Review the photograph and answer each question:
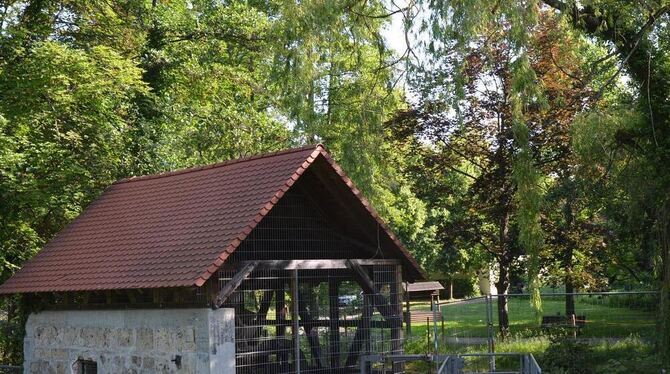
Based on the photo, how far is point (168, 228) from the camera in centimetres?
1377

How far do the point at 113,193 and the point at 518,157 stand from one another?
8240 millimetres

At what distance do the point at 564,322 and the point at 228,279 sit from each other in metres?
9.75

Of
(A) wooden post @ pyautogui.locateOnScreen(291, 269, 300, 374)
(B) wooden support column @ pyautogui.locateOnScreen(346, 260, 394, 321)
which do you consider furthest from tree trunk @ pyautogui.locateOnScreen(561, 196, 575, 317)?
(A) wooden post @ pyautogui.locateOnScreen(291, 269, 300, 374)

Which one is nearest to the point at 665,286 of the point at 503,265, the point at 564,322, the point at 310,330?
the point at 564,322

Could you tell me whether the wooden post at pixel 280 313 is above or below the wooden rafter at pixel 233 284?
below

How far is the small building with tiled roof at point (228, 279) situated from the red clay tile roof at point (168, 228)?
0.10 feet

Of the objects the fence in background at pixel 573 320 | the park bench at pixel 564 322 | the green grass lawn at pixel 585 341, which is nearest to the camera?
the green grass lawn at pixel 585 341

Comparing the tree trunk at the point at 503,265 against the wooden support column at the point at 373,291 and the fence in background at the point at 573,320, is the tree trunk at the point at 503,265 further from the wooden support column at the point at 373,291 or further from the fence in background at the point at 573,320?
the wooden support column at the point at 373,291

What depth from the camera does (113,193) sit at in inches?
662

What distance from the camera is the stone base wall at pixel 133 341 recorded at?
39.0 feet

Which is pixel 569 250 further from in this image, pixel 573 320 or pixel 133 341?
pixel 133 341

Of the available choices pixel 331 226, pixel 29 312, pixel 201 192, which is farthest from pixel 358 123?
pixel 29 312

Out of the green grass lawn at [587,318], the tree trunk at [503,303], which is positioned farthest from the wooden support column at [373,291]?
the tree trunk at [503,303]

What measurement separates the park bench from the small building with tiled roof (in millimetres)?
4359
